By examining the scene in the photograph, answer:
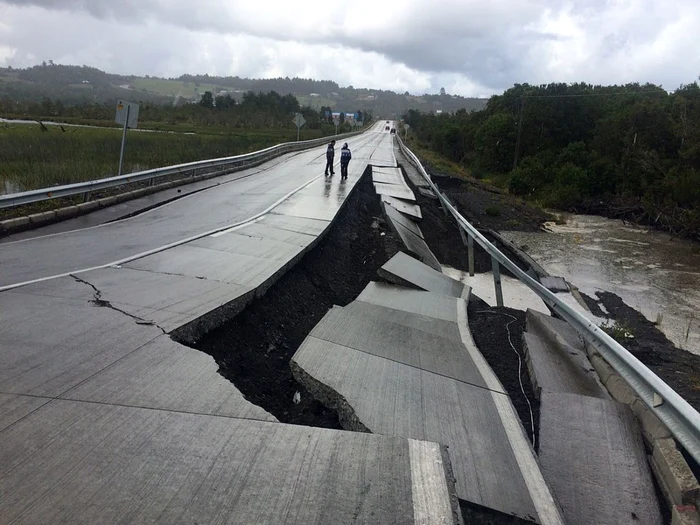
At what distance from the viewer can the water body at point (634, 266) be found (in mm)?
13336

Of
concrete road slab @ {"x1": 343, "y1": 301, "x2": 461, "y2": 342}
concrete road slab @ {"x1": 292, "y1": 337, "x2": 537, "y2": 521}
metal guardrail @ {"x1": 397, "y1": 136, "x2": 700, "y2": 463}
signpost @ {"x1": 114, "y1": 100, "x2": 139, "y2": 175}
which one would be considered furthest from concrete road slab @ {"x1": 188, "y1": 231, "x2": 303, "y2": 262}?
signpost @ {"x1": 114, "y1": 100, "x2": 139, "y2": 175}

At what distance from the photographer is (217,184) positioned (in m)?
20.4

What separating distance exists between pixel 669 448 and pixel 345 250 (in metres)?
9.03

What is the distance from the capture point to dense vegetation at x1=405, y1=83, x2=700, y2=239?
30188 millimetres

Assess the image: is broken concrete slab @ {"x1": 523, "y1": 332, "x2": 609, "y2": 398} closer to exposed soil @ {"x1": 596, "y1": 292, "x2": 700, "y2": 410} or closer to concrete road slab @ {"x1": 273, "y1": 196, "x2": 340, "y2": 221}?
exposed soil @ {"x1": 596, "y1": 292, "x2": 700, "y2": 410}

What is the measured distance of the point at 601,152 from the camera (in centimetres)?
4053

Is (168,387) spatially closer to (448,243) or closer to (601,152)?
(448,243)

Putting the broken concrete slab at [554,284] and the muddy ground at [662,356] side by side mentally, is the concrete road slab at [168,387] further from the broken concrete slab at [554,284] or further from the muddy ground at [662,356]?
the broken concrete slab at [554,284]

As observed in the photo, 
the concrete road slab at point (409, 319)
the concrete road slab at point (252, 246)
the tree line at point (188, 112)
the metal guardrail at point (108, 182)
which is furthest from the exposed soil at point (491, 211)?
the tree line at point (188, 112)

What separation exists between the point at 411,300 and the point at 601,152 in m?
38.8

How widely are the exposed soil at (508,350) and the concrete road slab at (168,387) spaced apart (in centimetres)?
255

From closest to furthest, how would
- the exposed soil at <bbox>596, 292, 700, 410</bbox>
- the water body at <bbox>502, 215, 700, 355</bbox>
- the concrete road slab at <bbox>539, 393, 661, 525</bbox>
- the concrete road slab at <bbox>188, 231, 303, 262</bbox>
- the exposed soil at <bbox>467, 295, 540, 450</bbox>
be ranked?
the concrete road slab at <bbox>539, 393, 661, 525</bbox>
the exposed soil at <bbox>467, 295, 540, 450</bbox>
the exposed soil at <bbox>596, 292, 700, 410</bbox>
the concrete road slab at <bbox>188, 231, 303, 262</bbox>
the water body at <bbox>502, 215, 700, 355</bbox>

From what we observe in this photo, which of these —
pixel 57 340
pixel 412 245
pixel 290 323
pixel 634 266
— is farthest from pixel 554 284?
pixel 57 340

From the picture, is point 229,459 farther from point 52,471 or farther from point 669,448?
point 669,448
